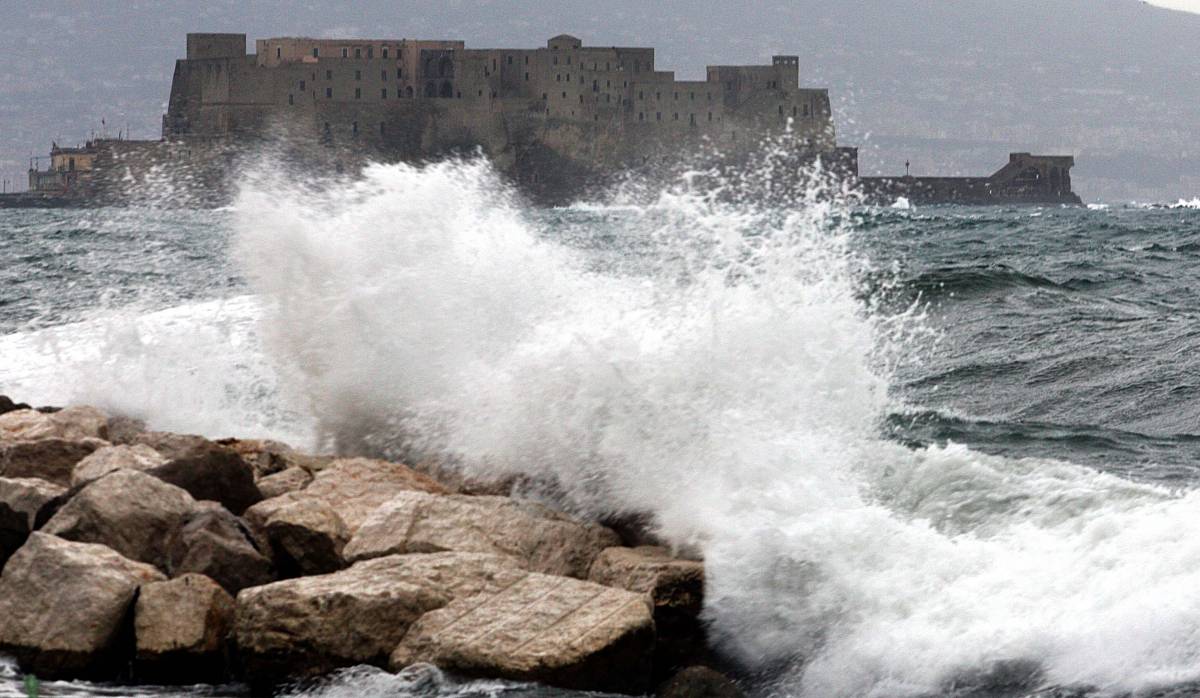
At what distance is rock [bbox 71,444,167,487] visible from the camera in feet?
17.1

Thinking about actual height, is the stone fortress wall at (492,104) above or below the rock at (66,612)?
above

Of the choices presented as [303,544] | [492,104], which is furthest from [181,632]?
[492,104]

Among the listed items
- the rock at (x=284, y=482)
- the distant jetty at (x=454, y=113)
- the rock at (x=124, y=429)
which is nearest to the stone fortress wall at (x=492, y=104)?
the distant jetty at (x=454, y=113)

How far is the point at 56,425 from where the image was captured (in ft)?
20.6

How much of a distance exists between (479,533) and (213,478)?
94cm

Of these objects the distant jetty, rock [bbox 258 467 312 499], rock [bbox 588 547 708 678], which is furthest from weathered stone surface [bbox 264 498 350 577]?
the distant jetty

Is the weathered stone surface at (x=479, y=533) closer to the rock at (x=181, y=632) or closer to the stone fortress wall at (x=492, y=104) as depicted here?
the rock at (x=181, y=632)

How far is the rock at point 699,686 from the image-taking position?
3797mm

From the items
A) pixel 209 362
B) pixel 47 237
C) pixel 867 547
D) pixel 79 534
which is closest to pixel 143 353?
pixel 209 362

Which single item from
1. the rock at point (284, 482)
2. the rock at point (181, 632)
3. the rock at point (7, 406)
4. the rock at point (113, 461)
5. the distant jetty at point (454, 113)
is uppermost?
the distant jetty at point (454, 113)

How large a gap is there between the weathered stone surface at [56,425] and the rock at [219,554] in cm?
172

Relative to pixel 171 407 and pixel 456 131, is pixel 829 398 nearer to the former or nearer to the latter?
pixel 171 407

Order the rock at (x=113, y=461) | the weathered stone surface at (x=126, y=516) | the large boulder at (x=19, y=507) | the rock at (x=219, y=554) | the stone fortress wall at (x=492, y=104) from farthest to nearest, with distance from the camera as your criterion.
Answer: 1. the stone fortress wall at (x=492, y=104)
2. the rock at (x=113, y=461)
3. the large boulder at (x=19, y=507)
4. the weathered stone surface at (x=126, y=516)
5. the rock at (x=219, y=554)

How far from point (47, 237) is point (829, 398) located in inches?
971
